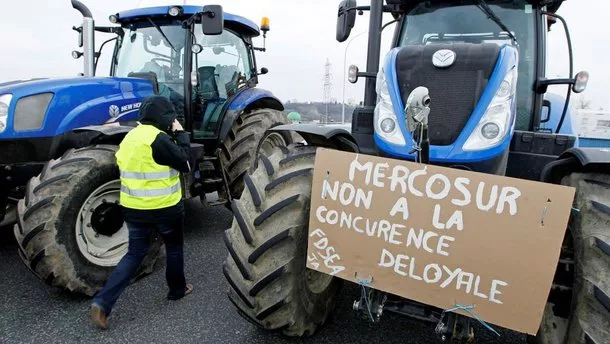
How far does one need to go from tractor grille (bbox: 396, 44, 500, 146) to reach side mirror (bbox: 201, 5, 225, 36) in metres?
2.21

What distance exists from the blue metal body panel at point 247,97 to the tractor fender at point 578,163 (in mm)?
3736

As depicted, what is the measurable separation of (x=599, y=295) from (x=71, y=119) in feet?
13.2

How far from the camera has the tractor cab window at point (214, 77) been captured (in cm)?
503

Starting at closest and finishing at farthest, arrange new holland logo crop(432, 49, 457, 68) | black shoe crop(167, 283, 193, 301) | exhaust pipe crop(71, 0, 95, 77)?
new holland logo crop(432, 49, 457, 68) → black shoe crop(167, 283, 193, 301) → exhaust pipe crop(71, 0, 95, 77)

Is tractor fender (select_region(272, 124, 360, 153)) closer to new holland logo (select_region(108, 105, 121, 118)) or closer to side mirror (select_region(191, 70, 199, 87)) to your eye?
new holland logo (select_region(108, 105, 121, 118))

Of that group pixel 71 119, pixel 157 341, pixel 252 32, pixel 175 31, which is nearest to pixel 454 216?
pixel 157 341

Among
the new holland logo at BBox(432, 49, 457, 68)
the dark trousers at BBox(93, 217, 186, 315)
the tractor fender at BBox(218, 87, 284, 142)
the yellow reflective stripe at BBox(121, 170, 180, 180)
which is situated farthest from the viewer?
the tractor fender at BBox(218, 87, 284, 142)

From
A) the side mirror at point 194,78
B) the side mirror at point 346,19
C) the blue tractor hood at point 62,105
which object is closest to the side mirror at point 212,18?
the side mirror at point 194,78

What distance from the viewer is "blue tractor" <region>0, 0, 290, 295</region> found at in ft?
10.0

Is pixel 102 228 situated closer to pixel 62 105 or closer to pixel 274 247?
pixel 62 105

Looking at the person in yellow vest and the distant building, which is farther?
the distant building

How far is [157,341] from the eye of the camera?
259 centimetres

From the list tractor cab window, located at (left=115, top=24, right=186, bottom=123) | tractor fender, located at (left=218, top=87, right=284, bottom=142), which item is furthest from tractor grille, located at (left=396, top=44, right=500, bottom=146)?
tractor cab window, located at (left=115, top=24, right=186, bottom=123)

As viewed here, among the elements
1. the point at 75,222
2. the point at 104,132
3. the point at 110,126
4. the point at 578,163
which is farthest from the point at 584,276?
the point at 110,126
